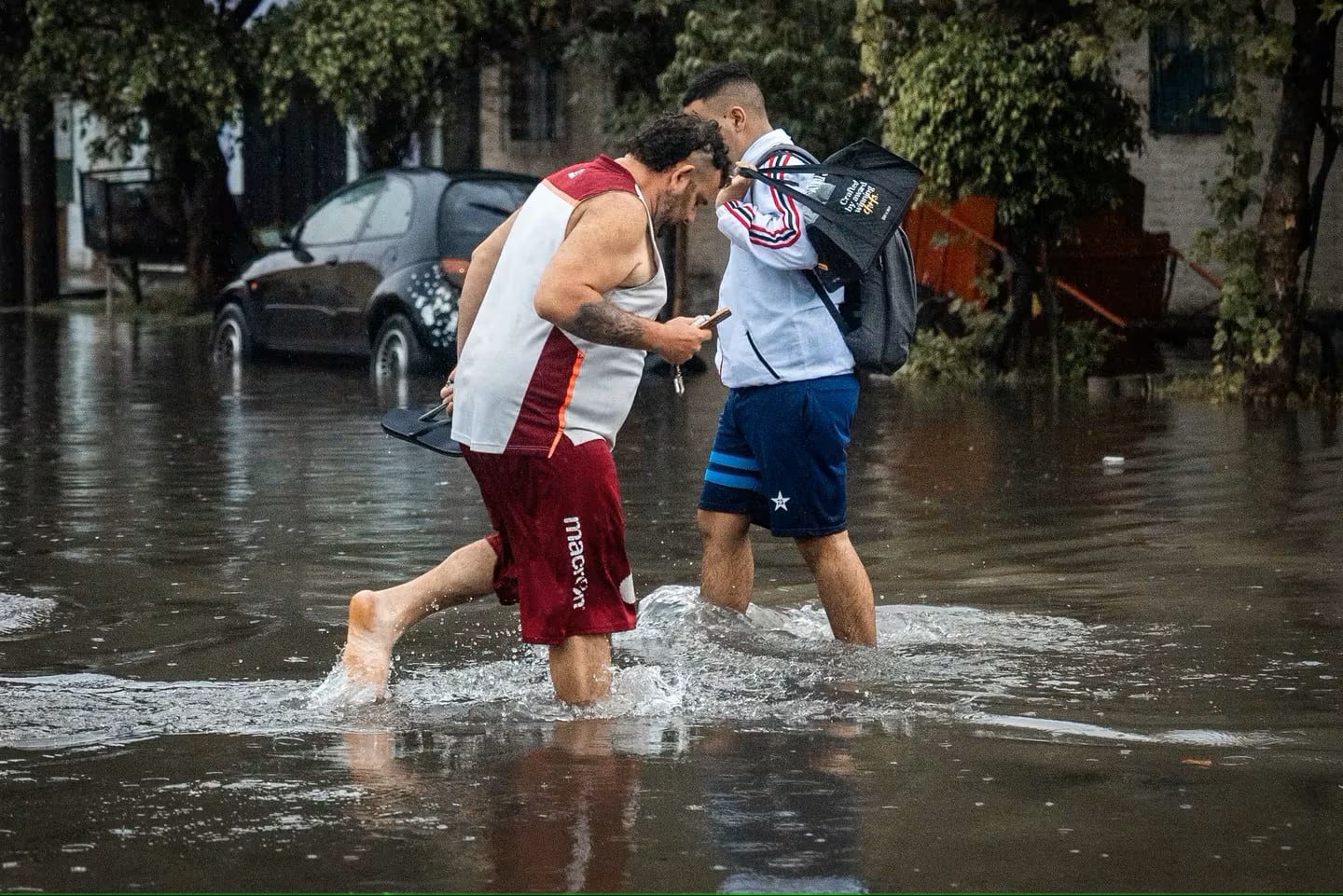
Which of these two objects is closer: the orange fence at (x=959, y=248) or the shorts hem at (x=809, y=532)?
the shorts hem at (x=809, y=532)

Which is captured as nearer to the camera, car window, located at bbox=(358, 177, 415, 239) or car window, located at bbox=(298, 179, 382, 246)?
car window, located at bbox=(358, 177, 415, 239)

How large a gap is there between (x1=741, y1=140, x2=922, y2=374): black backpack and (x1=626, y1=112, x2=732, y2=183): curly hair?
1.80ft

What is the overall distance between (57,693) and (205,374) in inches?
502

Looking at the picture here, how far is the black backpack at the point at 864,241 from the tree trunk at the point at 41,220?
2423 centimetres

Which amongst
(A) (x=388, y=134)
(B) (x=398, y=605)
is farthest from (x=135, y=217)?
(B) (x=398, y=605)

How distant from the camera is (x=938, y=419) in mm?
15156

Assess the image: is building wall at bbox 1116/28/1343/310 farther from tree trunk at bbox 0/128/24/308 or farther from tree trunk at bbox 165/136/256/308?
tree trunk at bbox 0/128/24/308

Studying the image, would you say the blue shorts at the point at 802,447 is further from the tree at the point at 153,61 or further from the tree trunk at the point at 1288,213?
the tree at the point at 153,61

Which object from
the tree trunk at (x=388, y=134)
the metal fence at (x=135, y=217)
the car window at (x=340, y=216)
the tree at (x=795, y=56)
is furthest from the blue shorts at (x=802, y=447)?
the metal fence at (x=135, y=217)

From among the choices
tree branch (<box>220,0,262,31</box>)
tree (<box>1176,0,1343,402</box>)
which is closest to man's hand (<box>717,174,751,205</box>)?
tree (<box>1176,0,1343,402</box>)

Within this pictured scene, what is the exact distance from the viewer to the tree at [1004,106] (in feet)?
55.2

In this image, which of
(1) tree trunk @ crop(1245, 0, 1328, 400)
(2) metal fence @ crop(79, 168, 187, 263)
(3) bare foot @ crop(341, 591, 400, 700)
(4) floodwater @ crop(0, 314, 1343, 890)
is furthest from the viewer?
(2) metal fence @ crop(79, 168, 187, 263)

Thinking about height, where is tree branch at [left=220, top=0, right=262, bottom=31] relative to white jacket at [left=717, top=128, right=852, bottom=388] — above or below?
above

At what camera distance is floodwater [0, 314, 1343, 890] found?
4715 millimetres
